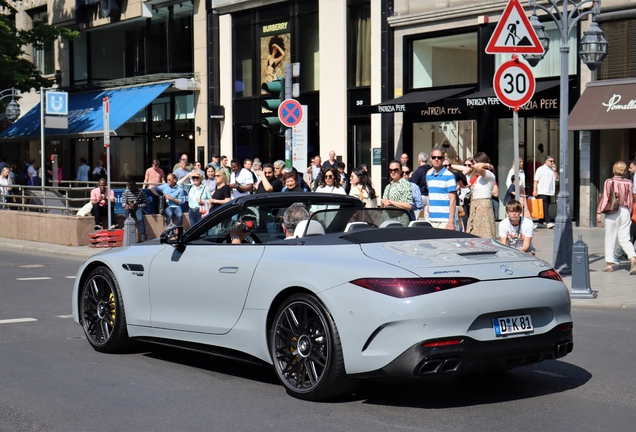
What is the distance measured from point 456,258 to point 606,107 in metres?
17.1

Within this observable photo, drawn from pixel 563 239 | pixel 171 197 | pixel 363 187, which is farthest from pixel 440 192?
pixel 171 197

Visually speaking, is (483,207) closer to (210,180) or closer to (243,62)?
(210,180)

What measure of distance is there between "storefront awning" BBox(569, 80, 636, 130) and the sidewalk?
2478 mm

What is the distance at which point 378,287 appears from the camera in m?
6.04

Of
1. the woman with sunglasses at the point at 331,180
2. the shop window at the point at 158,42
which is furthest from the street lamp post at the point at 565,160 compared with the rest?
the shop window at the point at 158,42

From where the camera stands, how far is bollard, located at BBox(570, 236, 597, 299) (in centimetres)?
1205

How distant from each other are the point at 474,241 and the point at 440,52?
68.3 ft

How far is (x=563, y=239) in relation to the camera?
14.1 meters

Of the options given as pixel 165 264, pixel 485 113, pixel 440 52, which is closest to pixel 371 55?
pixel 440 52

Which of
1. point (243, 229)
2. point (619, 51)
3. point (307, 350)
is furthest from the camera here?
point (619, 51)

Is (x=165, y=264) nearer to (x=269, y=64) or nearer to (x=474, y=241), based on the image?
(x=474, y=241)

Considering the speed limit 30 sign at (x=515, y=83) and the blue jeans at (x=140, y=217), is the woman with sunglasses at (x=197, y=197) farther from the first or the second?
the speed limit 30 sign at (x=515, y=83)

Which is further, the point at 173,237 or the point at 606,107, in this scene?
the point at 606,107

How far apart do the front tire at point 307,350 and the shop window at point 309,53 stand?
2414cm
